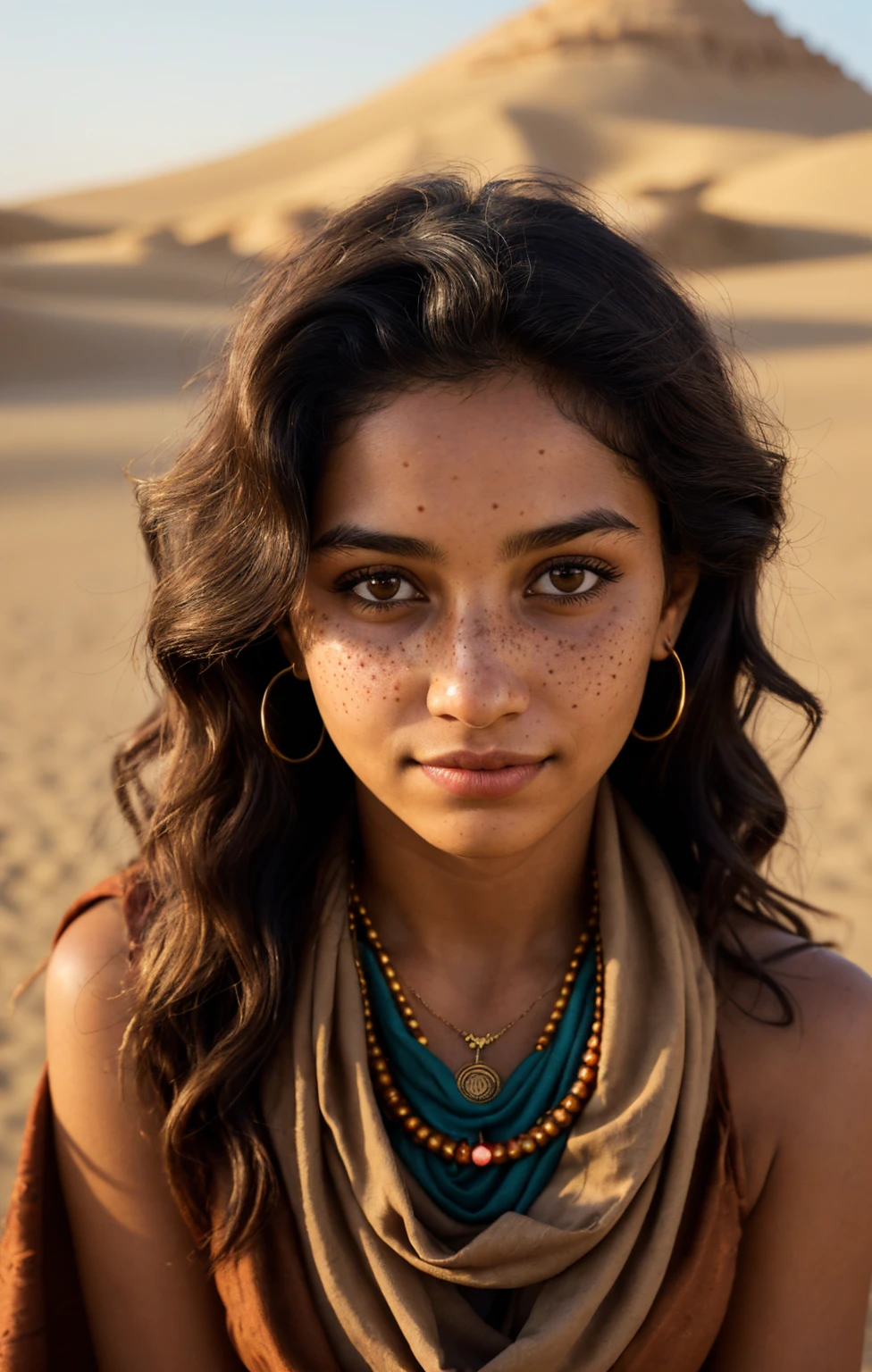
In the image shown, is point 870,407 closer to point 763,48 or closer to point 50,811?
point 50,811

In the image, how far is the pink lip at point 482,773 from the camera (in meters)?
1.83

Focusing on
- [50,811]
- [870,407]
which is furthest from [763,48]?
[50,811]

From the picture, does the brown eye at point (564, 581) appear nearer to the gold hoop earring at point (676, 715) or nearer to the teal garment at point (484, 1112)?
the gold hoop earring at point (676, 715)

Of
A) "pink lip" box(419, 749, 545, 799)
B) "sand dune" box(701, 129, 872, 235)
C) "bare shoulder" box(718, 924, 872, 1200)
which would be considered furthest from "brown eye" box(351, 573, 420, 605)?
"sand dune" box(701, 129, 872, 235)

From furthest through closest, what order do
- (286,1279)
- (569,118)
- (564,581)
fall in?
(569,118), (286,1279), (564,581)

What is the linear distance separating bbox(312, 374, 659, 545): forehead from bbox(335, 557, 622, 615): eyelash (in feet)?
0.23

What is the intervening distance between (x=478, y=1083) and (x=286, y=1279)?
407 mm

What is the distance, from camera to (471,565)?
72.4 inches

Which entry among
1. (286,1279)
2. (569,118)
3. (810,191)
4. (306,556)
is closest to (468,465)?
(306,556)

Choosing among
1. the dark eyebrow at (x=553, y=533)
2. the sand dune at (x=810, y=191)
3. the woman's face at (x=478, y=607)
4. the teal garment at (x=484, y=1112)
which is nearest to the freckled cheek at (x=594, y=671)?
the woman's face at (x=478, y=607)

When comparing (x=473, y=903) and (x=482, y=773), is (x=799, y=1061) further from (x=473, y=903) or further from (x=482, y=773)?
(x=482, y=773)

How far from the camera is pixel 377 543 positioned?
1859mm

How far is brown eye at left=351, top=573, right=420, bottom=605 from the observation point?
1893 mm

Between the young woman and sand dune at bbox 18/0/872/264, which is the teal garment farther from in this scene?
sand dune at bbox 18/0/872/264
